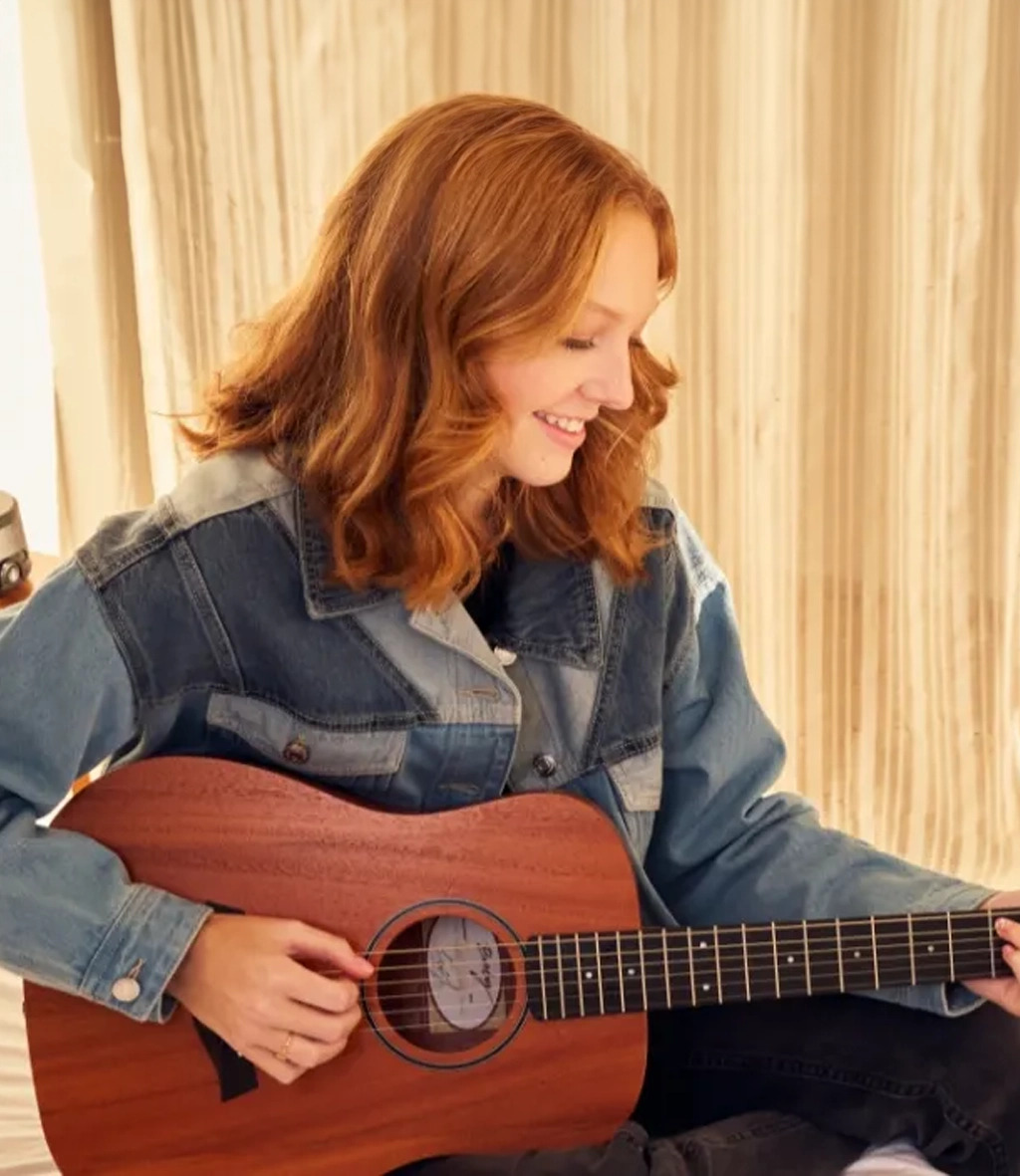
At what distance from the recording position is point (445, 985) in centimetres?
125

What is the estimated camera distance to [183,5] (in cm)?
197

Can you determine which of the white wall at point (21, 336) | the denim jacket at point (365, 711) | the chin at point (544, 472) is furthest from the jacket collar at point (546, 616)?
the white wall at point (21, 336)

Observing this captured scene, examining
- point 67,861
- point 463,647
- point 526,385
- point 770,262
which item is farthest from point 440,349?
point 770,262

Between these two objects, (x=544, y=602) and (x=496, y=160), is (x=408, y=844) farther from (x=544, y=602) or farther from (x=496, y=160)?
(x=496, y=160)

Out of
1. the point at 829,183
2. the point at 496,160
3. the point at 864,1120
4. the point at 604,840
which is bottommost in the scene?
the point at 864,1120

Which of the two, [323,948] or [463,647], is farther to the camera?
[463,647]

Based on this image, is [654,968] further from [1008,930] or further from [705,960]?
[1008,930]

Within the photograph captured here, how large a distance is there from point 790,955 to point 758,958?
0.02 metres

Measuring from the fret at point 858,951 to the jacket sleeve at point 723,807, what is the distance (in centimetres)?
11

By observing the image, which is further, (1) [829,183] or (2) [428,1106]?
(1) [829,183]

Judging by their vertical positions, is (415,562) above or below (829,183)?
below

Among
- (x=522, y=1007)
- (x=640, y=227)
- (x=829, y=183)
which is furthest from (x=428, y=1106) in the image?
(x=829, y=183)

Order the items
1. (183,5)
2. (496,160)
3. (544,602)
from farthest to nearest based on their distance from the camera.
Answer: (183,5)
(544,602)
(496,160)

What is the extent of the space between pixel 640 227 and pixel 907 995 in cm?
61
